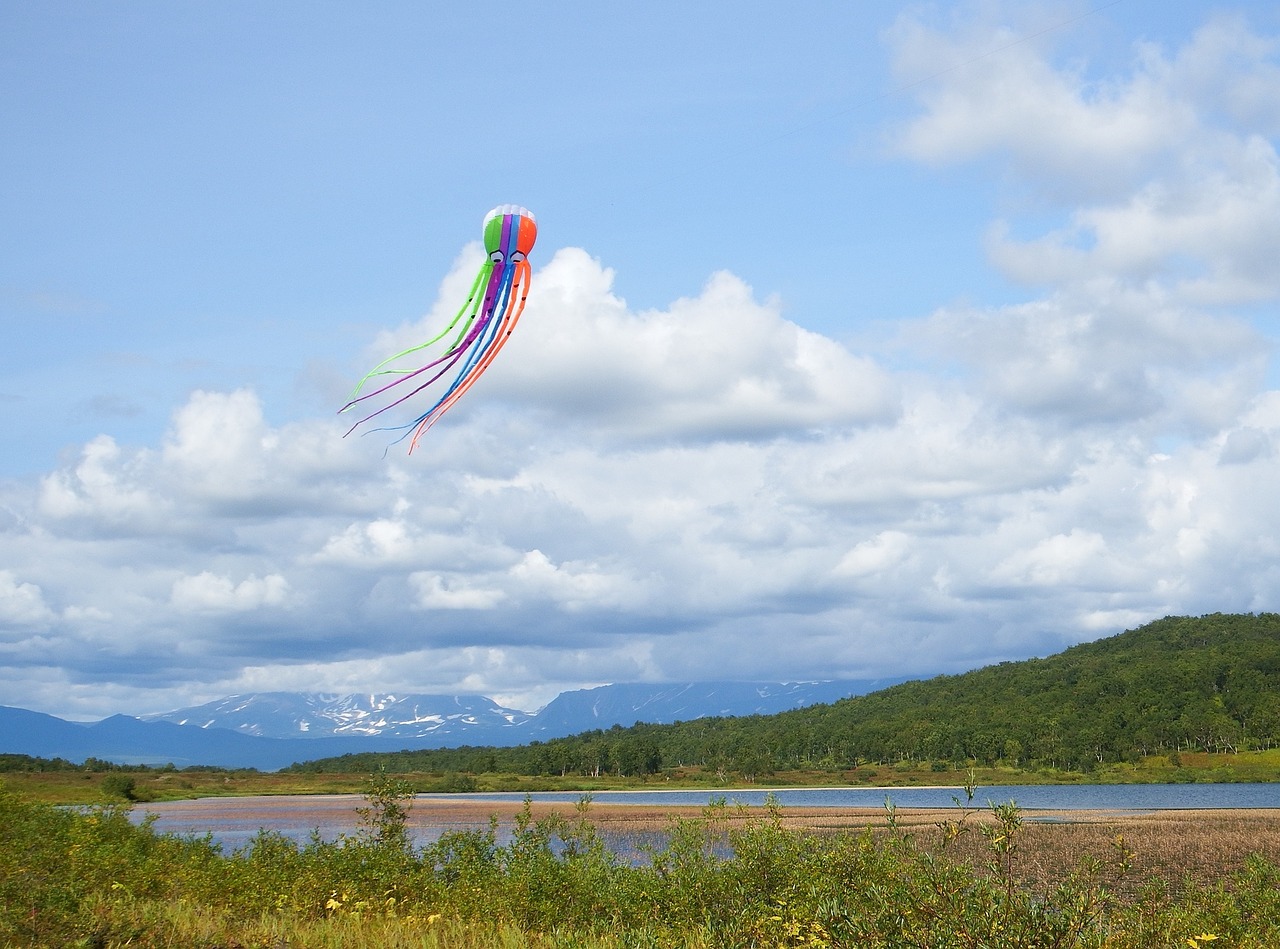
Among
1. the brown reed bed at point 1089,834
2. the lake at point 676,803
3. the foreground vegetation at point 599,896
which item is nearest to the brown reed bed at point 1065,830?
the brown reed bed at point 1089,834

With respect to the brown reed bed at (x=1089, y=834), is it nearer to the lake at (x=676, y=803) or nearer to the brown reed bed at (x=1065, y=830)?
the brown reed bed at (x=1065, y=830)

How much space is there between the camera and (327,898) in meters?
18.2

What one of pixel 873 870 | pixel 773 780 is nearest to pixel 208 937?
pixel 873 870

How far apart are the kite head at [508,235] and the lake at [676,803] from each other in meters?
45.6

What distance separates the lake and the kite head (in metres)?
45.6

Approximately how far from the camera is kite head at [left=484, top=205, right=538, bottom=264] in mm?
19672

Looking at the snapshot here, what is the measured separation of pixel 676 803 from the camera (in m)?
107

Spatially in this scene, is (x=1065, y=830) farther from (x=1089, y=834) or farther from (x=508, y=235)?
(x=508, y=235)

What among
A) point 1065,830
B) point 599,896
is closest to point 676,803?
point 1065,830

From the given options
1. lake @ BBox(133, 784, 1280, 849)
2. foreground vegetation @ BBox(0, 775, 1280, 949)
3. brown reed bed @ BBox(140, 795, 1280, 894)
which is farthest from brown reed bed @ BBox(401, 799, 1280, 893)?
lake @ BBox(133, 784, 1280, 849)

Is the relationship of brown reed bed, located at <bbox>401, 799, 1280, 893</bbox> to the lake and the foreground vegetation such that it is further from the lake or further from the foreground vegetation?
the lake

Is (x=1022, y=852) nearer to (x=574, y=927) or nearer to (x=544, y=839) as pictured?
(x=544, y=839)

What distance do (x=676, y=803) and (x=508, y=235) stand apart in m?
95.7

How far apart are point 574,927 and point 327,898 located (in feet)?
17.8
